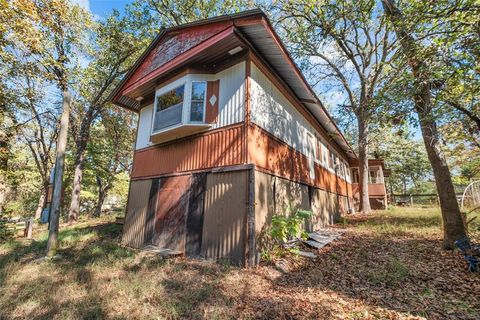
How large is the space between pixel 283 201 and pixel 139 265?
4519mm

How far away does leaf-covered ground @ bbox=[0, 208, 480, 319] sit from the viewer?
3745 mm

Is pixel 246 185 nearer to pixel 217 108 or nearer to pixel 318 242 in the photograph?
pixel 217 108

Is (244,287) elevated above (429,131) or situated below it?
below

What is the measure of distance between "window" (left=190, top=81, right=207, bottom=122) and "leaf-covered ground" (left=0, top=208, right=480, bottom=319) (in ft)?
13.9

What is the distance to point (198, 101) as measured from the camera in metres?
7.52

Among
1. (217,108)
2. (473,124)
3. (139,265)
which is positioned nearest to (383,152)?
(473,124)

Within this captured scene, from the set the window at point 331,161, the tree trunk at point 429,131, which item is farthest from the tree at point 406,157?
the tree trunk at point 429,131

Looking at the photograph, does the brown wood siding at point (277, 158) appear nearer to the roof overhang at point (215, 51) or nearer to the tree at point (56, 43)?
the roof overhang at point (215, 51)

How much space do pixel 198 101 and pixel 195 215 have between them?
3551 millimetres

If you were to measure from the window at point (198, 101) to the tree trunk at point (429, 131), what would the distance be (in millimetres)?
5481

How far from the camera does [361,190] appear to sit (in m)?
16.2

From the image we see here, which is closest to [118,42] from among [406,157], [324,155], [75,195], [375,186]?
[75,195]

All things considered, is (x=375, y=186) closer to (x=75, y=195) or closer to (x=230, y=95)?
(x=230, y=95)

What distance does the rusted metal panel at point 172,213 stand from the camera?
7277 mm
